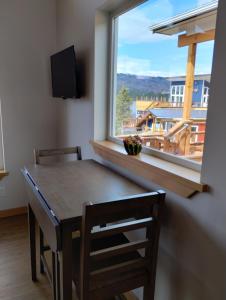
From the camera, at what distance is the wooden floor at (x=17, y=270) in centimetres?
196

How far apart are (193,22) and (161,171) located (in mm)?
864

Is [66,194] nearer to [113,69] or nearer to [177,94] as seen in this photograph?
[177,94]

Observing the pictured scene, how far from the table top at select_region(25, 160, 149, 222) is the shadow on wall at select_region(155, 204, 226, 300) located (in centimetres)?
30

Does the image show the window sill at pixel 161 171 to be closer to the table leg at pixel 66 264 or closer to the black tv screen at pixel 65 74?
the table leg at pixel 66 264

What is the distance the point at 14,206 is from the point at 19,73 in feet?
5.35

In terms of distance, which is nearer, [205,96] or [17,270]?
[205,96]

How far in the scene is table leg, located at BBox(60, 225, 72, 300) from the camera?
1225 mm

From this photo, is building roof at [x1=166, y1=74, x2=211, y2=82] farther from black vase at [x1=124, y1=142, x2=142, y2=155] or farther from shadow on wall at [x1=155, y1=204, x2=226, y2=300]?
shadow on wall at [x1=155, y1=204, x2=226, y2=300]

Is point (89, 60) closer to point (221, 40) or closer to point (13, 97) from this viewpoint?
point (13, 97)

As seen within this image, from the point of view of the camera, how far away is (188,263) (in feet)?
4.46

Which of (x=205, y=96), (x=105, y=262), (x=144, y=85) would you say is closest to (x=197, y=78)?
(x=205, y=96)

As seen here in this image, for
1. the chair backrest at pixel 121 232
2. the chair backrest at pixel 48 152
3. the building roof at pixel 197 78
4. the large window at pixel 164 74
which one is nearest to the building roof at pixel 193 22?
the large window at pixel 164 74

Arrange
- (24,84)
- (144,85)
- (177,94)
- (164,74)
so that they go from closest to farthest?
1. (177,94)
2. (164,74)
3. (144,85)
4. (24,84)

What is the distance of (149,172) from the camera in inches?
61.0
